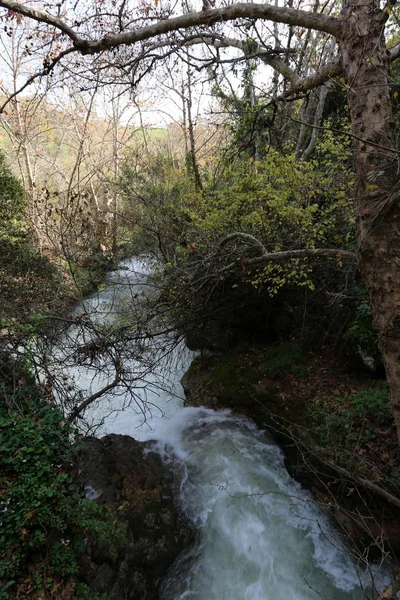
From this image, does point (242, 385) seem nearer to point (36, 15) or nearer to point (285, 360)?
point (285, 360)

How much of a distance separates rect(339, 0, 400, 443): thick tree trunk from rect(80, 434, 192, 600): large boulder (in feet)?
11.8

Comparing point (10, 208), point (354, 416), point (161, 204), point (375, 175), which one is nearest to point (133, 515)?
point (354, 416)

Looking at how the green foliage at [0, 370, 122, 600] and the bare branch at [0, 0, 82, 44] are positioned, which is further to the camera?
the green foliage at [0, 370, 122, 600]

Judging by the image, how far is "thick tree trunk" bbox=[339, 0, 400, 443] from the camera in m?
2.26

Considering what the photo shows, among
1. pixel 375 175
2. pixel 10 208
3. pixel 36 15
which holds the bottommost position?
pixel 375 175

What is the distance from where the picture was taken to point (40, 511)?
9.82 ft

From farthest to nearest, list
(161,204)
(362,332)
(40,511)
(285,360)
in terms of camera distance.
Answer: (161,204) → (285,360) → (362,332) → (40,511)

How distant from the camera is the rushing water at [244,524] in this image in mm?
3896

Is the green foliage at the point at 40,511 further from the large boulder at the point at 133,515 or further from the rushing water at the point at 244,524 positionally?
the rushing water at the point at 244,524

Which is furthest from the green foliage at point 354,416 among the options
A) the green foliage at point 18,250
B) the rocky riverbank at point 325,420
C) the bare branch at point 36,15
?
the green foliage at point 18,250

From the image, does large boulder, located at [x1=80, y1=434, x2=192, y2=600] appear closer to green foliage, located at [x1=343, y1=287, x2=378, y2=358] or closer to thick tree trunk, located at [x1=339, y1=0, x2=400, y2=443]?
thick tree trunk, located at [x1=339, y1=0, x2=400, y2=443]

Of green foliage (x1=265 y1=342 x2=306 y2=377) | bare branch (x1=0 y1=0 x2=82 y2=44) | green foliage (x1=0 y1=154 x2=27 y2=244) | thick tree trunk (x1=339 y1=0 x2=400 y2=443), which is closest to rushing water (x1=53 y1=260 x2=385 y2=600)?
green foliage (x1=265 y1=342 x2=306 y2=377)

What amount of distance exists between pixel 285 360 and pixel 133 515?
4.08 meters

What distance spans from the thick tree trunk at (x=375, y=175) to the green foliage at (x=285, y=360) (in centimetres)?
410
